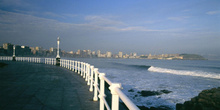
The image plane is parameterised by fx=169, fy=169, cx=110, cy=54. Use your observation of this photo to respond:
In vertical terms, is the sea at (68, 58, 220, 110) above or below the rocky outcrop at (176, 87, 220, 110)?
below

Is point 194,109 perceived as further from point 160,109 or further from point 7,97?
point 7,97

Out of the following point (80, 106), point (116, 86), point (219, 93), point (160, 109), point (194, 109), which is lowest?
point (160, 109)

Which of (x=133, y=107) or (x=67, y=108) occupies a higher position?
(x=133, y=107)

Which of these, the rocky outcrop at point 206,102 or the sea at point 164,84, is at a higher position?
the rocky outcrop at point 206,102

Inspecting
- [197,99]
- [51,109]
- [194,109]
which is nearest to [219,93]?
[197,99]

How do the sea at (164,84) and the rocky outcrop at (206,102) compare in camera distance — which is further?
the sea at (164,84)

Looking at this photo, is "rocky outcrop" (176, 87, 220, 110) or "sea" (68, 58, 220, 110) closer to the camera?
"rocky outcrop" (176, 87, 220, 110)

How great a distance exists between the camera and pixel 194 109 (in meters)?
9.50

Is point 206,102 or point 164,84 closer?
point 206,102

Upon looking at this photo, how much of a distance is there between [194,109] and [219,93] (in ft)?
7.30

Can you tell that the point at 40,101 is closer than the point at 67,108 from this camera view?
No

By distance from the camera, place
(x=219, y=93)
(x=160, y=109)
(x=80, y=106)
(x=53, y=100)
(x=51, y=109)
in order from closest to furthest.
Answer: (x=51, y=109) → (x=80, y=106) → (x=53, y=100) → (x=219, y=93) → (x=160, y=109)

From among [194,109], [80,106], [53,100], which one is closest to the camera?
[80,106]

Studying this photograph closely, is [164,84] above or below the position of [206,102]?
below
